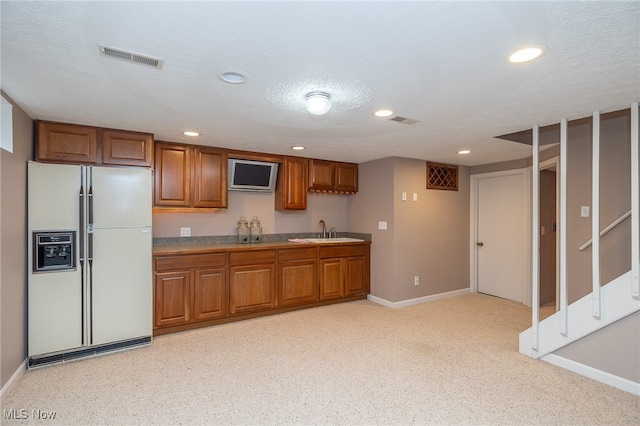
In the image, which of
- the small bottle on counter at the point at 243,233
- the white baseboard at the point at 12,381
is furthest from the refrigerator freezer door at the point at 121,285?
the small bottle on counter at the point at 243,233

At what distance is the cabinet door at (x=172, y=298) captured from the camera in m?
3.50

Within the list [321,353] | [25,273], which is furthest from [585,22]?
[25,273]

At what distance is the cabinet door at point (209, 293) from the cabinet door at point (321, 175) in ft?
6.01

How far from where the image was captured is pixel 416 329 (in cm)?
376

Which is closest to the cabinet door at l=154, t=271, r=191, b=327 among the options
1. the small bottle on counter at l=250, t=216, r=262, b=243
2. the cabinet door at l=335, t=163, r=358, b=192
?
the small bottle on counter at l=250, t=216, r=262, b=243

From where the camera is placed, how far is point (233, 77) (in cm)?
200

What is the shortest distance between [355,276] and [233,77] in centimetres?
358

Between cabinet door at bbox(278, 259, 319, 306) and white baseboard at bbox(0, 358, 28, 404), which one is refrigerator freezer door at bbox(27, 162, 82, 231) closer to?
white baseboard at bbox(0, 358, 28, 404)

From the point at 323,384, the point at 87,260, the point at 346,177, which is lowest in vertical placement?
the point at 323,384

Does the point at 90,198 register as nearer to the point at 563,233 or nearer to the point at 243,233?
the point at 243,233

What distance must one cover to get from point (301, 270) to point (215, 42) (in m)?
3.29

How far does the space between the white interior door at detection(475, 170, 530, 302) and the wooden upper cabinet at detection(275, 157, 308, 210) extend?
2.93 meters

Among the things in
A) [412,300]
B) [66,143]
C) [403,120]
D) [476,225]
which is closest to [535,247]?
[403,120]

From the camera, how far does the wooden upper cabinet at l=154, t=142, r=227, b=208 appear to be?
3.77m
